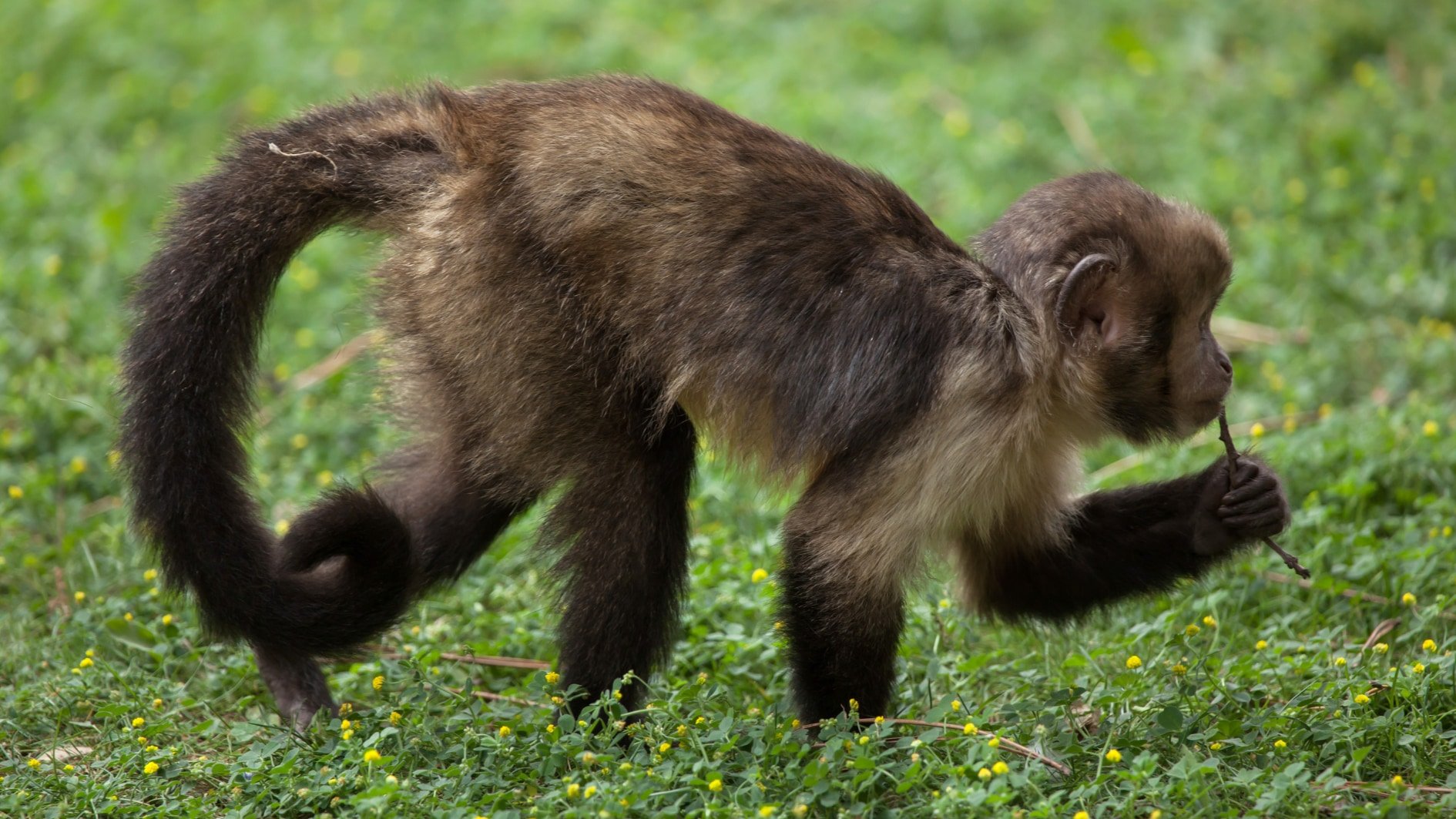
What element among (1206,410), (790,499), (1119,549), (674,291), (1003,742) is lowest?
(1003,742)

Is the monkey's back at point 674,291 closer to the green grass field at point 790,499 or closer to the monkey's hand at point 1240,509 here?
the green grass field at point 790,499

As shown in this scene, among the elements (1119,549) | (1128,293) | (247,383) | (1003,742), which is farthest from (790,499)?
(247,383)

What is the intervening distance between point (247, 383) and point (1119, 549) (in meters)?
2.53

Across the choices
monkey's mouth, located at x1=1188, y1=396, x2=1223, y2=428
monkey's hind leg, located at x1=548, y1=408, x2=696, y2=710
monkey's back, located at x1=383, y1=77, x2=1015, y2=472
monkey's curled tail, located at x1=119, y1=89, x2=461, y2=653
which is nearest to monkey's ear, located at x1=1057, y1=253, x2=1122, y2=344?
monkey's back, located at x1=383, y1=77, x2=1015, y2=472

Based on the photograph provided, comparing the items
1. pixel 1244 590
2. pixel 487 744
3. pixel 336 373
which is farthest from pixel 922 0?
pixel 487 744

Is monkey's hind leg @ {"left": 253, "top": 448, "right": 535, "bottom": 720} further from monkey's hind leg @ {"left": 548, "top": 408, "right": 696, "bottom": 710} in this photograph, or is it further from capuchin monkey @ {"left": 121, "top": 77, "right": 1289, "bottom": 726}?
monkey's hind leg @ {"left": 548, "top": 408, "right": 696, "bottom": 710}

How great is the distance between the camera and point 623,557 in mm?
3846

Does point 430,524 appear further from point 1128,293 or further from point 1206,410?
point 1206,410

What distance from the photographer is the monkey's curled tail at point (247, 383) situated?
12.4ft

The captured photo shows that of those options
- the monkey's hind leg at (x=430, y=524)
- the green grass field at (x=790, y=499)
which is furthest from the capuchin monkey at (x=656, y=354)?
the green grass field at (x=790, y=499)

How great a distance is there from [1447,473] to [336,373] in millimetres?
4419

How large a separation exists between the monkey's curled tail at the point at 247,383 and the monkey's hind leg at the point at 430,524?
9.4 inches

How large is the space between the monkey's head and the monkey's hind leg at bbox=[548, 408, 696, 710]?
1074 millimetres

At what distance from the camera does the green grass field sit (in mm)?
3668
